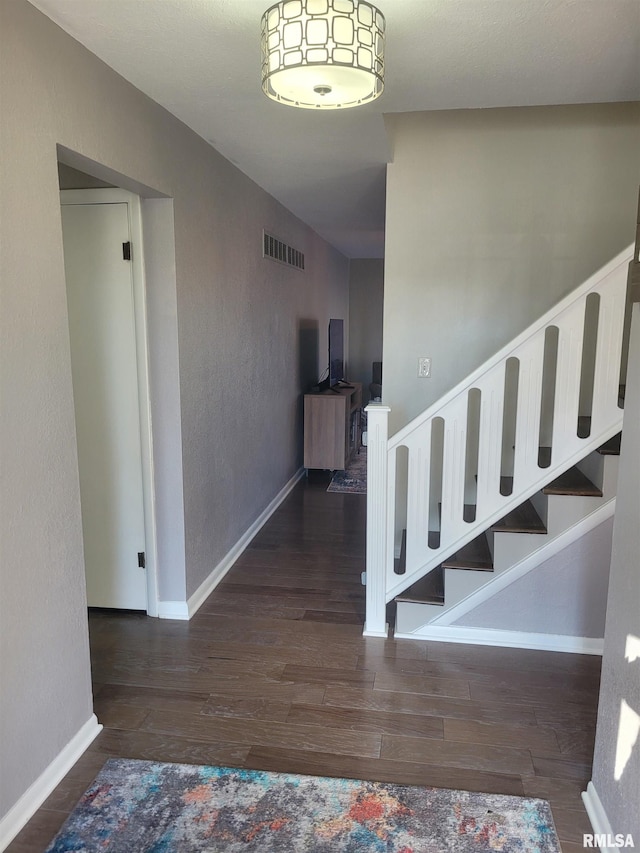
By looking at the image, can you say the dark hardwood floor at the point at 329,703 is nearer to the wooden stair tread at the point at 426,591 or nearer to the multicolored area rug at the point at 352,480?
the wooden stair tread at the point at 426,591

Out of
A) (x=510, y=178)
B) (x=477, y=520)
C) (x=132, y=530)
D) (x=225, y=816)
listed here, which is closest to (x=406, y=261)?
(x=510, y=178)

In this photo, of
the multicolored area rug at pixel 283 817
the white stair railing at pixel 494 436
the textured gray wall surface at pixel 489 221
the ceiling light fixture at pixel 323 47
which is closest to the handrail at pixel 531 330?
the white stair railing at pixel 494 436

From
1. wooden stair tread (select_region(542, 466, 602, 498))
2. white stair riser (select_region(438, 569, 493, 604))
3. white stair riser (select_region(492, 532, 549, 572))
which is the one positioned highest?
wooden stair tread (select_region(542, 466, 602, 498))

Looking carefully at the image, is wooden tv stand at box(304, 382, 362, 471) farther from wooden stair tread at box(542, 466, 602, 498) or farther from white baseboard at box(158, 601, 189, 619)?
wooden stair tread at box(542, 466, 602, 498)

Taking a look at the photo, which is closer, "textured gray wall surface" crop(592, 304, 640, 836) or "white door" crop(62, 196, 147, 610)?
"textured gray wall surface" crop(592, 304, 640, 836)

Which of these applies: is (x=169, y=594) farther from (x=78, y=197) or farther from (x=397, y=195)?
(x=397, y=195)

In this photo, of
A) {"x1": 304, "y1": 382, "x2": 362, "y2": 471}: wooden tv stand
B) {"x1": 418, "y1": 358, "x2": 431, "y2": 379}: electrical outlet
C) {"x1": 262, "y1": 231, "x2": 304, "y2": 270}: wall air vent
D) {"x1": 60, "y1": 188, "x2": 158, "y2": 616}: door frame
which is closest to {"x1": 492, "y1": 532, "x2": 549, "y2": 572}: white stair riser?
{"x1": 418, "y1": 358, "x2": 431, "y2": 379}: electrical outlet

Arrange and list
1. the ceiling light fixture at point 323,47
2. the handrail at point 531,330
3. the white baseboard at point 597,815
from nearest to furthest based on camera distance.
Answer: the ceiling light fixture at point 323,47 → the white baseboard at point 597,815 → the handrail at point 531,330

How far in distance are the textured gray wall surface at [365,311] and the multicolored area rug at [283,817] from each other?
21.8ft

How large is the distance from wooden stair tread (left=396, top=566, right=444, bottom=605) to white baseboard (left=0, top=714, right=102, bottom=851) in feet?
4.63

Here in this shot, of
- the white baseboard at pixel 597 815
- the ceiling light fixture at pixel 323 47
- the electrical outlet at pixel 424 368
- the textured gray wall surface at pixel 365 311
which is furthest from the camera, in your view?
the textured gray wall surface at pixel 365 311

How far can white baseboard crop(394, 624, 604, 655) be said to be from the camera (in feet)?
8.96

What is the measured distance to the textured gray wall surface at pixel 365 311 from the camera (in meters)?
8.47

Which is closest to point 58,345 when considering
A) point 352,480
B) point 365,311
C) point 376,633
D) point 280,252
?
point 376,633
